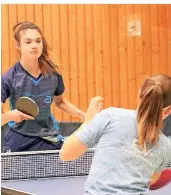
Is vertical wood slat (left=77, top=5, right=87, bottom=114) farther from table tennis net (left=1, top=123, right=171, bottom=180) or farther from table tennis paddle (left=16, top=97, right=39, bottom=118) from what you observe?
table tennis paddle (left=16, top=97, right=39, bottom=118)

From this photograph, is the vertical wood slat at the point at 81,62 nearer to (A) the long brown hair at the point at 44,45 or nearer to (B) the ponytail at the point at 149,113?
(A) the long brown hair at the point at 44,45

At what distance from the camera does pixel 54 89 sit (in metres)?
2.20

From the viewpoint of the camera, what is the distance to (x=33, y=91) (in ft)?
6.93

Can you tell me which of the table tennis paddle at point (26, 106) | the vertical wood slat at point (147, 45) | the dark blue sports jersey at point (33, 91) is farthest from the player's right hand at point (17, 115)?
the vertical wood slat at point (147, 45)

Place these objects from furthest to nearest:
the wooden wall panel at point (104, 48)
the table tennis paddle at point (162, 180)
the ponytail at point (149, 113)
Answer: the wooden wall panel at point (104, 48)
the table tennis paddle at point (162, 180)
the ponytail at point (149, 113)

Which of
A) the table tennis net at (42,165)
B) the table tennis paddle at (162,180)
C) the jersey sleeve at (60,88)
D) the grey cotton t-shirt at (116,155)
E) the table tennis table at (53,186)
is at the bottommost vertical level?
the table tennis table at (53,186)

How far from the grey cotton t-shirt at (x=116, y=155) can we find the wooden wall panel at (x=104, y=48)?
0.71 meters

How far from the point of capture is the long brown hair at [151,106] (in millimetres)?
1479

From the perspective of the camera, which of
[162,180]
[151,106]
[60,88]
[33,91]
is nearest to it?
[151,106]

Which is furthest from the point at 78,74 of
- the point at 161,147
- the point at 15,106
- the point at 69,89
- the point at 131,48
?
the point at 161,147

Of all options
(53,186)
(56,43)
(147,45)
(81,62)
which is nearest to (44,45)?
(56,43)

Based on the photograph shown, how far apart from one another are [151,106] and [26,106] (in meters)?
0.59

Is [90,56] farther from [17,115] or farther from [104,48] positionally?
[17,115]

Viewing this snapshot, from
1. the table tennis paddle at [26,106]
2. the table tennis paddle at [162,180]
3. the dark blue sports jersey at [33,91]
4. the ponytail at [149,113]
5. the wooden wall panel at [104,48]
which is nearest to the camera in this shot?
the ponytail at [149,113]
